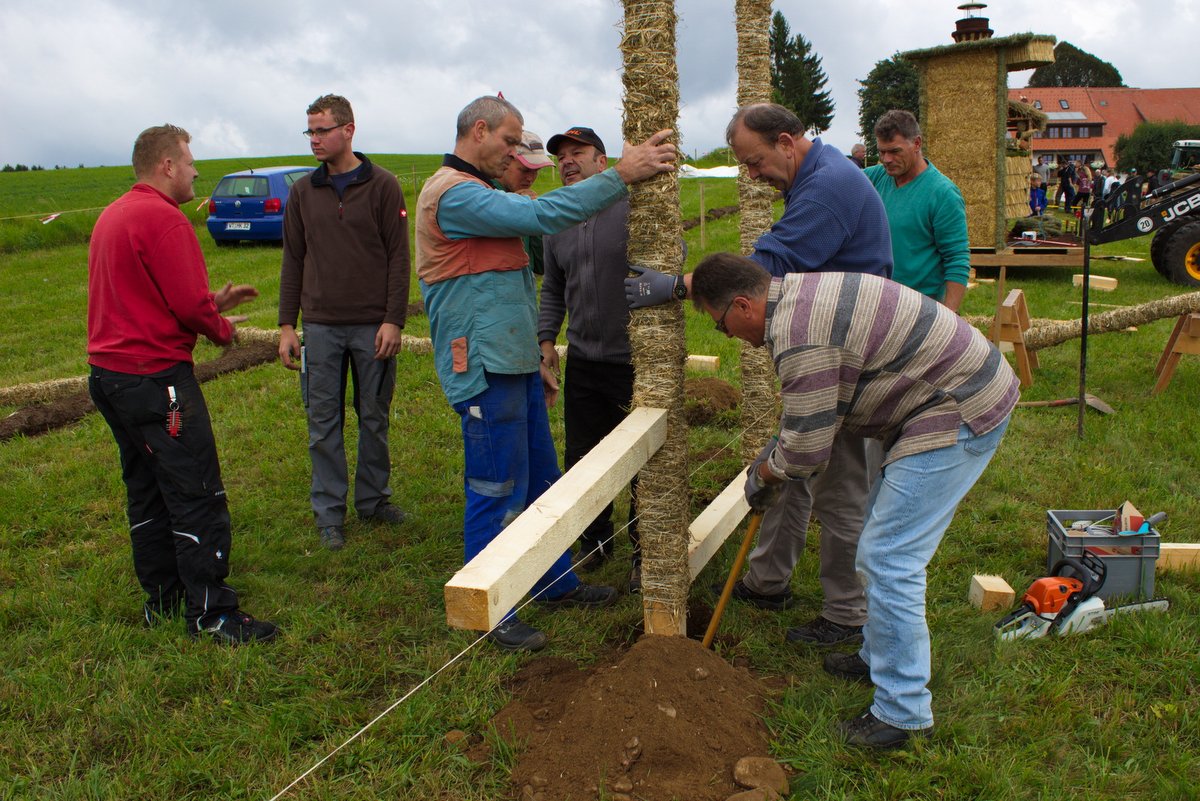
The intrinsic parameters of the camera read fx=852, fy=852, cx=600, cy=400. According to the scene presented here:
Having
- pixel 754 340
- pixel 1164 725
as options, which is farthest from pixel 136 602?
pixel 1164 725

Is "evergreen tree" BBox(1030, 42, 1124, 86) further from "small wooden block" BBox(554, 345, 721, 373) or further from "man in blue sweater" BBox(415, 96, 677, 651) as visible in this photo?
"man in blue sweater" BBox(415, 96, 677, 651)

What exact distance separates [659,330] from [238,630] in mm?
2332

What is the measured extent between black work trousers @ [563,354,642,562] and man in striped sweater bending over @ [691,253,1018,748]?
1.53 m

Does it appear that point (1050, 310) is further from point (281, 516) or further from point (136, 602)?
point (136, 602)

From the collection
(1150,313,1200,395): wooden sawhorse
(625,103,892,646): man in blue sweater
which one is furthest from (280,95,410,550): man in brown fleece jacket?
(1150,313,1200,395): wooden sawhorse

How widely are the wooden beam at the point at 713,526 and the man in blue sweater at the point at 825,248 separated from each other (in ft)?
1.54

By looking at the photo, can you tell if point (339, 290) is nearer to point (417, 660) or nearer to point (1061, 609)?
point (417, 660)

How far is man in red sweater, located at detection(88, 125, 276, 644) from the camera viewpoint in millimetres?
3613

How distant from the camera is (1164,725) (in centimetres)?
321

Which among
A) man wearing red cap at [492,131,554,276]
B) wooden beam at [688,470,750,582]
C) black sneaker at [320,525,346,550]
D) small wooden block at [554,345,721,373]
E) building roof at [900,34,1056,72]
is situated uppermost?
building roof at [900,34,1056,72]

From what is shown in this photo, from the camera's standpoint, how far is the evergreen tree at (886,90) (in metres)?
50.9

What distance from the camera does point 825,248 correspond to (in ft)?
10.9

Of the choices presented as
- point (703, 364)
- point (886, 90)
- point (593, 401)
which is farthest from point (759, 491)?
point (886, 90)

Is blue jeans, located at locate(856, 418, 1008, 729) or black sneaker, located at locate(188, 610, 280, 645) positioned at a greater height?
blue jeans, located at locate(856, 418, 1008, 729)
